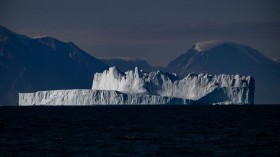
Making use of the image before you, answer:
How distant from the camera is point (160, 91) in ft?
581

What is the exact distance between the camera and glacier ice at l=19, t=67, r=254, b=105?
549 ft

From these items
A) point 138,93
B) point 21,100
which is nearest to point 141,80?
point 138,93

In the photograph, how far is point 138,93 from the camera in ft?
568

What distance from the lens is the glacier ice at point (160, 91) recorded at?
549ft
